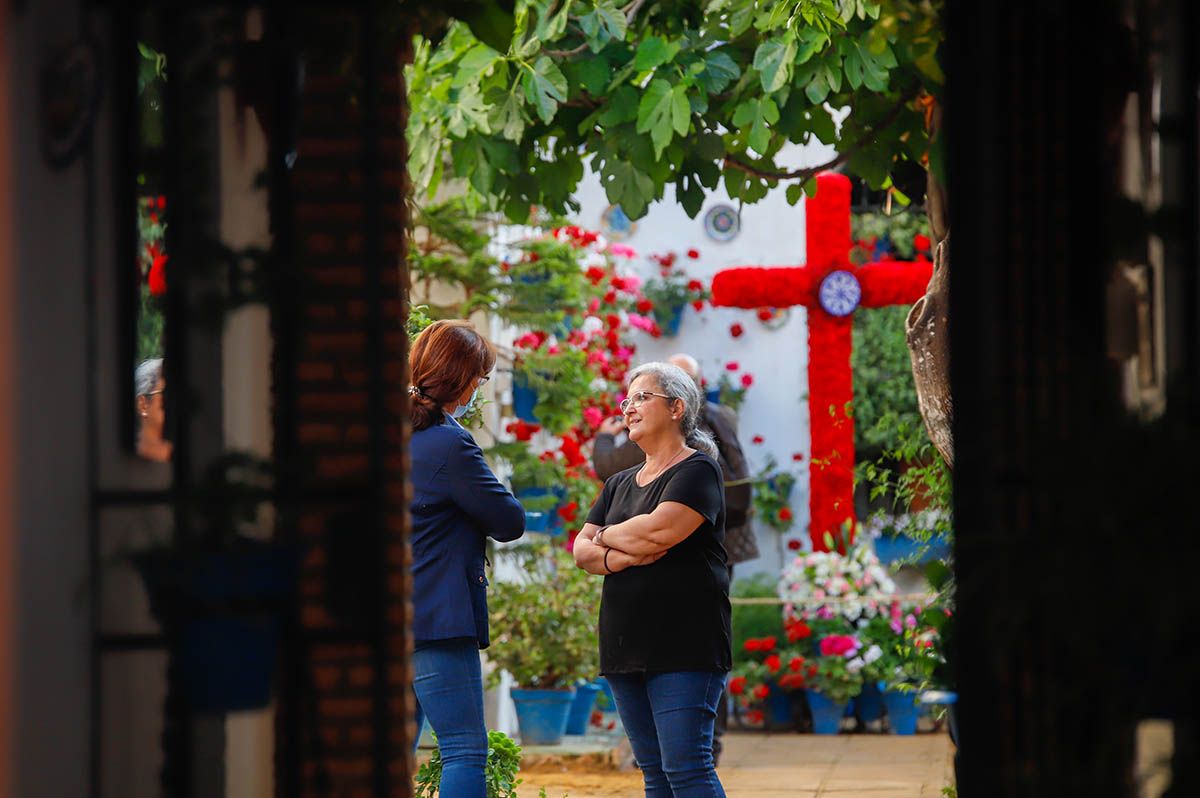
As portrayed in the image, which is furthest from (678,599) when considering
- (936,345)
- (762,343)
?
(762,343)

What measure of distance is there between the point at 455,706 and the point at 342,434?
5.95 ft

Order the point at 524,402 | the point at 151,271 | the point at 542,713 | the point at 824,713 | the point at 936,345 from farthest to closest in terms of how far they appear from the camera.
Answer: the point at 824,713 < the point at 524,402 < the point at 542,713 < the point at 936,345 < the point at 151,271

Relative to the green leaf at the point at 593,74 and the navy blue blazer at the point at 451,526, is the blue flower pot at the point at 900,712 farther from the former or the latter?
the navy blue blazer at the point at 451,526

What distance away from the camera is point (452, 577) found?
183 inches

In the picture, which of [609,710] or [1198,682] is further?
[609,710]

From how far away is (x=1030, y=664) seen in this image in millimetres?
2787

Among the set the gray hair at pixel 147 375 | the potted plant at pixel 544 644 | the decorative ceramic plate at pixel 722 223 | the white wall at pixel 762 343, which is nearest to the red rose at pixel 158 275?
the gray hair at pixel 147 375

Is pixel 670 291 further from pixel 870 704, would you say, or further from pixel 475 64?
pixel 475 64

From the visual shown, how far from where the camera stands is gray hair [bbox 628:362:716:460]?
4.95 m

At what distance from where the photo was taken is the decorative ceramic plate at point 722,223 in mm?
12922

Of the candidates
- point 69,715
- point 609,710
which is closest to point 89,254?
point 69,715

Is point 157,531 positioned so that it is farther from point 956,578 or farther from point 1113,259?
point 1113,259

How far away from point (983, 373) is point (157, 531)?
1593mm

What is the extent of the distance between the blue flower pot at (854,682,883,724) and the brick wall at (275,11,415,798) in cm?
707
